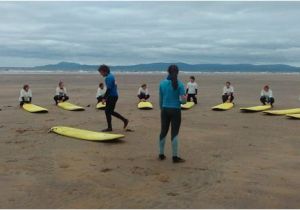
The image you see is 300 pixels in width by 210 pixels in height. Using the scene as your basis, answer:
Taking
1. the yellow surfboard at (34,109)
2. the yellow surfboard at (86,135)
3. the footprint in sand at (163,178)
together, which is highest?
the yellow surfboard at (34,109)

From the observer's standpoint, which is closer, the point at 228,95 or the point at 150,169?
the point at 150,169

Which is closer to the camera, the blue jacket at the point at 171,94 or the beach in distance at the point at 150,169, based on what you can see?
the beach in distance at the point at 150,169

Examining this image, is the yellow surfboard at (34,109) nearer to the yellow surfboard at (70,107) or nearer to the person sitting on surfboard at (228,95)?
the yellow surfboard at (70,107)

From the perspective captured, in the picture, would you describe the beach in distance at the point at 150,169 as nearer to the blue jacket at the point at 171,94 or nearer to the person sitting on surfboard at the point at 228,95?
the blue jacket at the point at 171,94

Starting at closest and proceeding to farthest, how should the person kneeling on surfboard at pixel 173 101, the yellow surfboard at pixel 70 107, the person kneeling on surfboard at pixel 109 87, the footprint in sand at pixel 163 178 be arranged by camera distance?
the footprint in sand at pixel 163 178 → the person kneeling on surfboard at pixel 173 101 → the person kneeling on surfboard at pixel 109 87 → the yellow surfboard at pixel 70 107

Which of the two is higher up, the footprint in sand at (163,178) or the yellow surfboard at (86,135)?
the yellow surfboard at (86,135)

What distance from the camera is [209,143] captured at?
974 centimetres

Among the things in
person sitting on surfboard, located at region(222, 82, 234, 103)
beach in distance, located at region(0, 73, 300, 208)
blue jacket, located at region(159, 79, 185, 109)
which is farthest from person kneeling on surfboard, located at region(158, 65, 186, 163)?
person sitting on surfboard, located at region(222, 82, 234, 103)

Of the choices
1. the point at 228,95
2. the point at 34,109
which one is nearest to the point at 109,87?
the point at 34,109

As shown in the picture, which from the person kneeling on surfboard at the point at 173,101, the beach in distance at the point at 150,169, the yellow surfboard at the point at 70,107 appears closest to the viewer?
the beach in distance at the point at 150,169

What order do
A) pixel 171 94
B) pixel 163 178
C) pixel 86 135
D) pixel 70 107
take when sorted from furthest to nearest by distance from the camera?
1. pixel 70 107
2. pixel 86 135
3. pixel 171 94
4. pixel 163 178

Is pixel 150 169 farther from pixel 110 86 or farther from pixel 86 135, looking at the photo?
pixel 110 86

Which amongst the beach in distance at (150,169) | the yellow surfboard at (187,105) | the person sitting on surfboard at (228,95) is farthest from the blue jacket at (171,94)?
the person sitting on surfboard at (228,95)

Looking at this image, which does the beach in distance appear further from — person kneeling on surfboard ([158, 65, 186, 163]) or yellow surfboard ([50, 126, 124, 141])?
person kneeling on surfboard ([158, 65, 186, 163])
